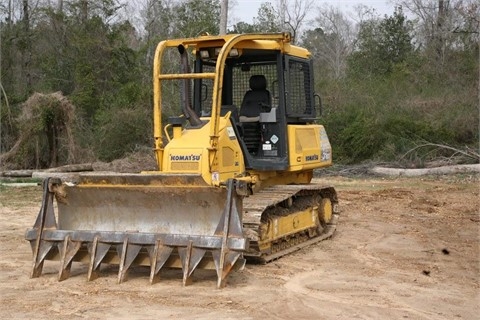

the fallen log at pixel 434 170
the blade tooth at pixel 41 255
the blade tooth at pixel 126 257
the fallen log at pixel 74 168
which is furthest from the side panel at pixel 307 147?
the fallen log at pixel 74 168

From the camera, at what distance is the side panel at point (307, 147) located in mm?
9625

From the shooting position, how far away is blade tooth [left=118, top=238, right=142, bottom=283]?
24.2 feet

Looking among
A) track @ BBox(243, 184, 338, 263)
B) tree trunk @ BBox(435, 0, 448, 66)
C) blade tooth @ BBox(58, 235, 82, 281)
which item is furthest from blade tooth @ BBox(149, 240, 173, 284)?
tree trunk @ BBox(435, 0, 448, 66)

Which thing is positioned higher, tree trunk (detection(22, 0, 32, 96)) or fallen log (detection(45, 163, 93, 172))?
tree trunk (detection(22, 0, 32, 96))

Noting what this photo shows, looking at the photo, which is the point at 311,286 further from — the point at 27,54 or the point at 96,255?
the point at 27,54

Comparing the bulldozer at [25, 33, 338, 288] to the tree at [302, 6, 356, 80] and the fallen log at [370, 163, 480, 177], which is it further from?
the tree at [302, 6, 356, 80]

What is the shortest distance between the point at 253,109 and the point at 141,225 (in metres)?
2.71

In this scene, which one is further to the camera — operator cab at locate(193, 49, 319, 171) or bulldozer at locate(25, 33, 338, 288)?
operator cab at locate(193, 49, 319, 171)

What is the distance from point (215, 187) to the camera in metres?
7.47

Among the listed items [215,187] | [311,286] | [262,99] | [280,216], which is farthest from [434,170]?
[215,187]

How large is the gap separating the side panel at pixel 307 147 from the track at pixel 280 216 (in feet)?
1.08

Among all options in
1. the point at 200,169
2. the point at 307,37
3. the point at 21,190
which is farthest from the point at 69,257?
the point at 307,37

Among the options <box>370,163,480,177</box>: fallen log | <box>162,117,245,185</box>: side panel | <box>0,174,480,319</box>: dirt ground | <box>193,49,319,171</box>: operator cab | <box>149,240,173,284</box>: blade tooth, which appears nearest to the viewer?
<box>0,174,480,319</box>: dirt ground

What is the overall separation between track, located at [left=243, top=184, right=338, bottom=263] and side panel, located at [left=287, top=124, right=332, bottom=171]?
13.0 inches
